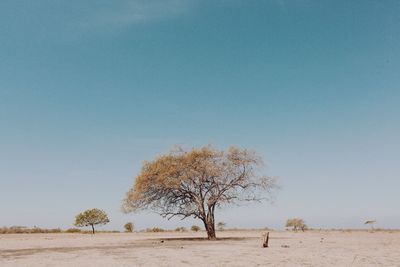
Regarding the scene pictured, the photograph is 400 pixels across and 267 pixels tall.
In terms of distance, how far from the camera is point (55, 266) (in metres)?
19.0

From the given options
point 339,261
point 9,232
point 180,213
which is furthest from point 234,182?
point 9,232

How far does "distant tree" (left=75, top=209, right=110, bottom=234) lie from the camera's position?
319 feet

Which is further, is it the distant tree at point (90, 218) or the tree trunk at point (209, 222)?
the distant tree at point (90, 218)

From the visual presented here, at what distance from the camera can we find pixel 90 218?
97188 mm

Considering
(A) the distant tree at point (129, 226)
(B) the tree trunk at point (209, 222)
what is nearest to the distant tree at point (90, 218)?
(A) the distant tree at point (129, 226)

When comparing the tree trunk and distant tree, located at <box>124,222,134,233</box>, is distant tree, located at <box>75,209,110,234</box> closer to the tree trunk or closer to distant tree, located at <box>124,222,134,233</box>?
distant tree, located at <box>124,222,134,233</box>

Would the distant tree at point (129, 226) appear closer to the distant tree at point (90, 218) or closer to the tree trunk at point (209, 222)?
the distant tree at point (90, 218)

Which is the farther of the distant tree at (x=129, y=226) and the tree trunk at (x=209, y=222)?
the distant tree at (x=129, y=226)

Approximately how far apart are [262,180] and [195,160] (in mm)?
7604

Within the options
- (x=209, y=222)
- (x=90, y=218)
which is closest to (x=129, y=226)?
(x=90, y=218)

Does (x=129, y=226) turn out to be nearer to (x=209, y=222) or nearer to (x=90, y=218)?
(x=90, y=218)

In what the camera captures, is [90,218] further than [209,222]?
Yes

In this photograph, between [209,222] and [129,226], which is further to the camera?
[129,226]

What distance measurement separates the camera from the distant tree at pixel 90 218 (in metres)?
97.4
